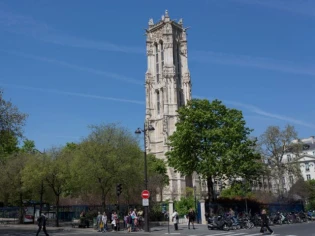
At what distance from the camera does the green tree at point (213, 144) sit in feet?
119

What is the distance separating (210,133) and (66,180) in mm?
15352

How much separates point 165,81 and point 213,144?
177 feet

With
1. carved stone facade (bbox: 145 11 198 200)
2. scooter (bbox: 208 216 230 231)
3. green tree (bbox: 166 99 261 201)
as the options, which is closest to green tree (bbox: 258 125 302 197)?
green tree (bbox: 166 99 261 201)

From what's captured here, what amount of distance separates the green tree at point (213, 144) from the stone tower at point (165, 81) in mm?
43026

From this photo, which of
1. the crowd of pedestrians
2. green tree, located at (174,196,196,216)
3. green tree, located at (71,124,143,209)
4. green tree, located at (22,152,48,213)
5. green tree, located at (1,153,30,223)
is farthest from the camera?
green tree, located at (174,196,196,216)

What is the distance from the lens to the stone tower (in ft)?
285

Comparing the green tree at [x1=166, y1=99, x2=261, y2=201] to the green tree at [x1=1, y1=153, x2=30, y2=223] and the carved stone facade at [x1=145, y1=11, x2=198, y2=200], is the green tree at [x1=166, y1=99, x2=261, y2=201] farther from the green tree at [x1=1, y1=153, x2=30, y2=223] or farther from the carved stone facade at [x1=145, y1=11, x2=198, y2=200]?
the carved stone facade at [x1=145, y1=11, x2=198, y2=200]

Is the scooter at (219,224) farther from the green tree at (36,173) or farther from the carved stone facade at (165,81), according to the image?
the carved stone facade at (165,81)

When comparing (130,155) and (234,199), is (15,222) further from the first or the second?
(234,199)

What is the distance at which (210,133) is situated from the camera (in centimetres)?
3728

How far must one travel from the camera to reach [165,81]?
293 feet

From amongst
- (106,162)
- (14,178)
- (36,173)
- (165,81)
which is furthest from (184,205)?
(165,81)

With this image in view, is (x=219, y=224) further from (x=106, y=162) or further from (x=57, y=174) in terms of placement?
(x=57, y=174)

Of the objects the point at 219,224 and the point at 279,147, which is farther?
the point at 279,147
